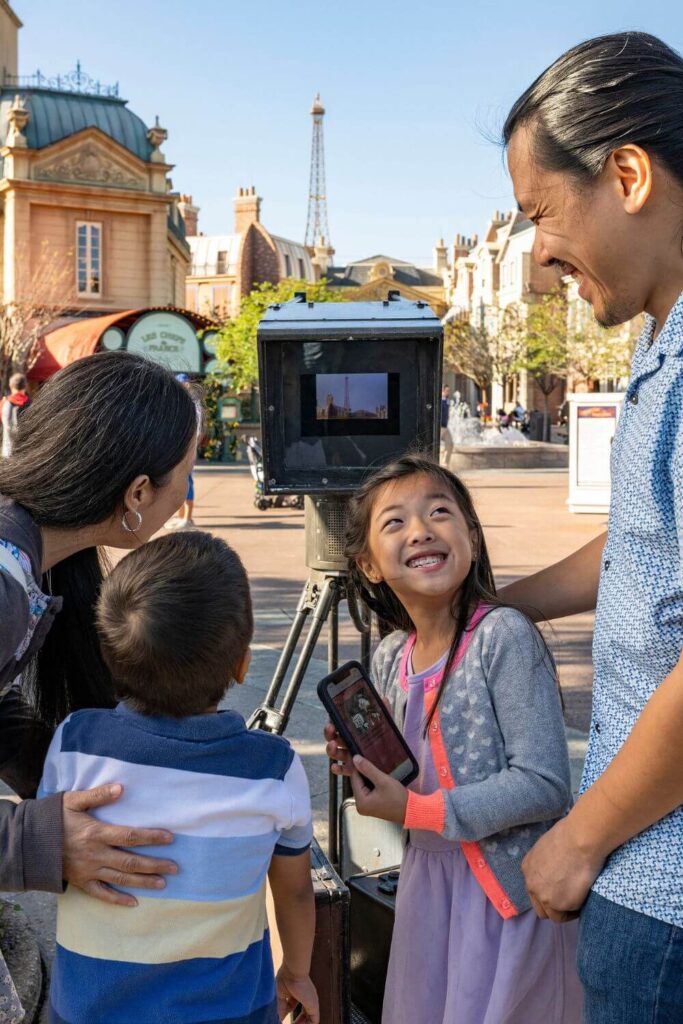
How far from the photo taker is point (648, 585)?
1354 mm

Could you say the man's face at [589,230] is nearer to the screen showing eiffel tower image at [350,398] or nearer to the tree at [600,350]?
the screen showing eiffel tower image at [350,398]

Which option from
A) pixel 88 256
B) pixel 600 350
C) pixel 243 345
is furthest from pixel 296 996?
pixel 600 350

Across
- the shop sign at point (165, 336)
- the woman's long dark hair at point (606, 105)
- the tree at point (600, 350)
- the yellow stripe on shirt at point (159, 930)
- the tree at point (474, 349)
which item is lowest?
the yellow stripe on shirt at point (159, 930)

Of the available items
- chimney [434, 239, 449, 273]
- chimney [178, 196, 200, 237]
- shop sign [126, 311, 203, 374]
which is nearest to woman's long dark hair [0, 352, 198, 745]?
shop sign [126, 311, 203, 374]

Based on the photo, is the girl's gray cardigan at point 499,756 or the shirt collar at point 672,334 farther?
the girl's gray cardigan at point 499,756

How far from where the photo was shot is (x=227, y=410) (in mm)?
28578

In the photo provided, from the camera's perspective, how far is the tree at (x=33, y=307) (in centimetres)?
2944

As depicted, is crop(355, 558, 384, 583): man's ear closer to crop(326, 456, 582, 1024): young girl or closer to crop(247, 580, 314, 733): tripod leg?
crop(326, 456, 582, 1024): young girl

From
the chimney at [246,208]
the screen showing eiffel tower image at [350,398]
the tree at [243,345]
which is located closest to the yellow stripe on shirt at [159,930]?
the screen showing eiffel tower image at [350,398]

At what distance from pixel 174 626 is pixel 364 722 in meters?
0.50

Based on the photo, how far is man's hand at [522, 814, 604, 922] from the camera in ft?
4.58

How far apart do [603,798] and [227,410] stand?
1087 inches

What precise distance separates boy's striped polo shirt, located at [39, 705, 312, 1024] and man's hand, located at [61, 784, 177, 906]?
0.08ft

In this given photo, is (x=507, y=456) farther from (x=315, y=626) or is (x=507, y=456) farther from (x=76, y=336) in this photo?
(x=315, y=626)
